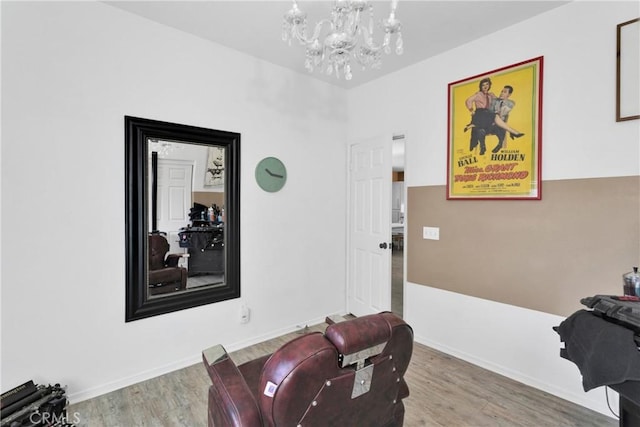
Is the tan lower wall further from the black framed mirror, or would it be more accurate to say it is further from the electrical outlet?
the black framed mirror

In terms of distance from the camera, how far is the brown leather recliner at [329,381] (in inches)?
40.4

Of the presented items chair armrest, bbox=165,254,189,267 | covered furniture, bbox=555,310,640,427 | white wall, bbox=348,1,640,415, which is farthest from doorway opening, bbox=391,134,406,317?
chair armrest, bbox=165,254,189,267

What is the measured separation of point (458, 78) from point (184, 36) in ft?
7.95

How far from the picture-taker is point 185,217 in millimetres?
2623

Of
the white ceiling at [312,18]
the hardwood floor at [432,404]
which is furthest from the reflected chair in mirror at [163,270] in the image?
the white ceiling at [312,18]

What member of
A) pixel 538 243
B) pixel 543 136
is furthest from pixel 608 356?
pixel 543 136

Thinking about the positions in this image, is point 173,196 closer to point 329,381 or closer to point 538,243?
point 329,381

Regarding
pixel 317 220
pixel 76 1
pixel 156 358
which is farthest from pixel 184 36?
pixel 156 358

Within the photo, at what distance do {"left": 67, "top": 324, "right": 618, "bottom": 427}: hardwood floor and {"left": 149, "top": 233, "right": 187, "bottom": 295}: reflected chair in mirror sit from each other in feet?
2.30

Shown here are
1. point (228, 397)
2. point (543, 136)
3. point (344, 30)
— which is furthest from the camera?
point (543, 136)

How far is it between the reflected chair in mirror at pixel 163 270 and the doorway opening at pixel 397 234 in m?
2.48

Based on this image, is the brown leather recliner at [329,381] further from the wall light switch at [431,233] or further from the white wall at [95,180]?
the wall light switch at [431,233]

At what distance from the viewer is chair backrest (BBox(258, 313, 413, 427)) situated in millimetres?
1022

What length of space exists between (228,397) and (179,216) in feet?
5.86
